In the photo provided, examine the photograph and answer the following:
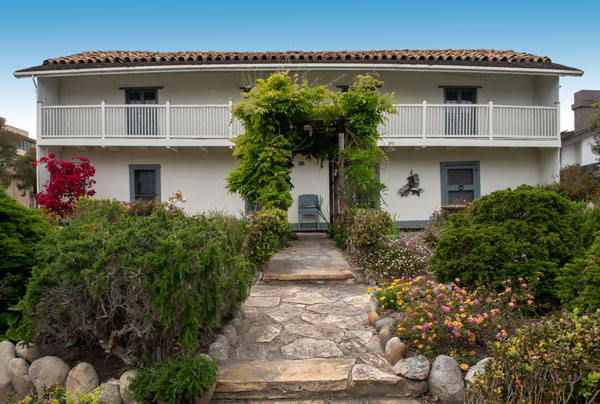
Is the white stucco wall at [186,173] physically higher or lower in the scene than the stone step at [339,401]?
higher

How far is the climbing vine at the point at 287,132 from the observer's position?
747 centimetres

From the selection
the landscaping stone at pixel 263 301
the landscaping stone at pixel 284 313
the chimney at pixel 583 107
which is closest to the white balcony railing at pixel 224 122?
the landscaping stone at pixel 263 301

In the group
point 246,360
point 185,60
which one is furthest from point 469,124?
point 246,360

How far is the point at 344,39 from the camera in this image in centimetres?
1462

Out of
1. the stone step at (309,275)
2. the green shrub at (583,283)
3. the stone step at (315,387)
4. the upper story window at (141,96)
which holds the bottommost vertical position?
the stone step at (315,387)

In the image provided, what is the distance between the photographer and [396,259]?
5926 millimetres

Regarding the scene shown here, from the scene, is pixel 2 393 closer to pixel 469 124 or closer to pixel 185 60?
pixel 185 60

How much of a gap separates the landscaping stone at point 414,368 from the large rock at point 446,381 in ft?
0.17

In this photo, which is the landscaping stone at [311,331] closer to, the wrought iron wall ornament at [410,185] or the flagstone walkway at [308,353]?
the flagstone walkway at [308,353]

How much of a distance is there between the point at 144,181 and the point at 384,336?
1121cm

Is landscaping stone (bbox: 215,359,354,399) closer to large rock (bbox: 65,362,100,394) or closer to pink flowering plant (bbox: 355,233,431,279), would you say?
large rock (bbox: 65,362,100,394)

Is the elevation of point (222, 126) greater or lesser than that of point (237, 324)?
greater

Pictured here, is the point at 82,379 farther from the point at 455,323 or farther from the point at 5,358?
the point at 455,323

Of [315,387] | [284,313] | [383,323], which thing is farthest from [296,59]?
[315,387]
